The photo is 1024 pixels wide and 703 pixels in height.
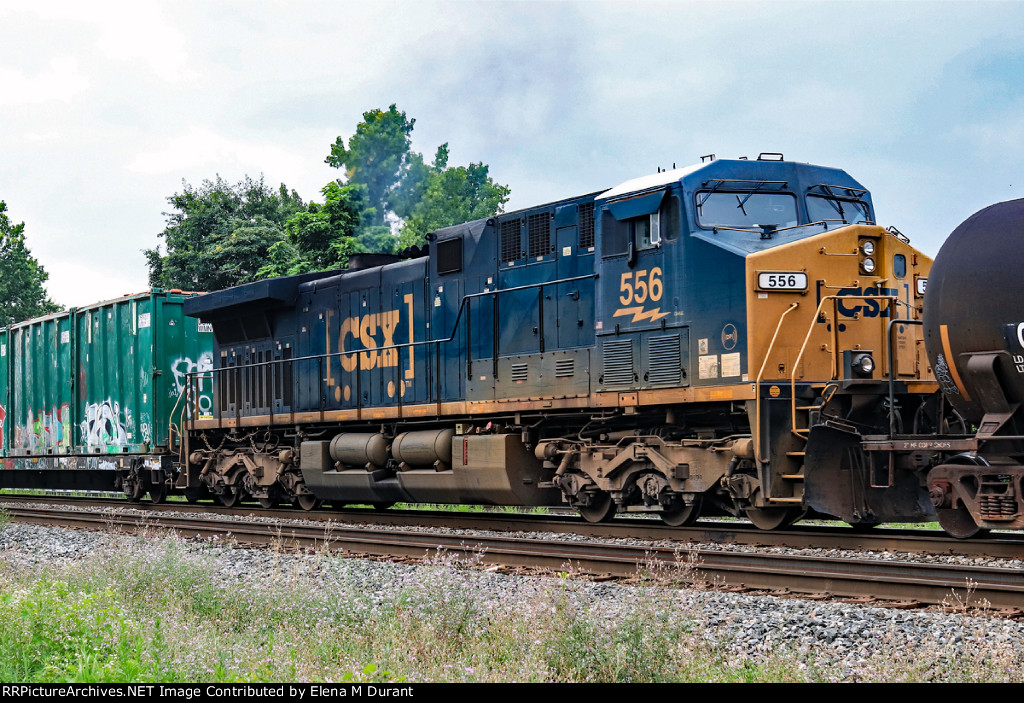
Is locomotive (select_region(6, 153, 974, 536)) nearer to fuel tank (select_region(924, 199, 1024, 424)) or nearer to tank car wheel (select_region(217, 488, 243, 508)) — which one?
fuel tank (select_region(924, 199, 1024, 424))

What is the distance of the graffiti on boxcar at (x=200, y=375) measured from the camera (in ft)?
64.1

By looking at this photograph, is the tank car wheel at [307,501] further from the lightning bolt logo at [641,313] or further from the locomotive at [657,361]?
the lightning bolt logo at [641,313]

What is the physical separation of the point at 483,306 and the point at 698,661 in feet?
27.5

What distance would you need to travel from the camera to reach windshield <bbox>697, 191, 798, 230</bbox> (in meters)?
11.1

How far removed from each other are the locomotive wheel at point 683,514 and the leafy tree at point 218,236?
28010 millimetres

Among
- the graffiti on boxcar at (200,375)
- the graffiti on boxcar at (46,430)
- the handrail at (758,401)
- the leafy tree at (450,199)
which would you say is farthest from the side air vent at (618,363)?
the leafy tree at (450,199)

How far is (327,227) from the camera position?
33.2m

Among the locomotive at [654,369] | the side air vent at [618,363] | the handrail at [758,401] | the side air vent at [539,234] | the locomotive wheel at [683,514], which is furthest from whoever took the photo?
the side air vent at [539,234]

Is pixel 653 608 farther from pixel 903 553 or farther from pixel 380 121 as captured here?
pixel 380 121

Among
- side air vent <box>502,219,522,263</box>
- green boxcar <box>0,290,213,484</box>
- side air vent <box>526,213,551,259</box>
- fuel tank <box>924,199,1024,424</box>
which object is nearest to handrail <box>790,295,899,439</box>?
fuel tank <box>924,199,1024,424</box>

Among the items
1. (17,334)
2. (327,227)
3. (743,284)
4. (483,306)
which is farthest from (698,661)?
(327,227)

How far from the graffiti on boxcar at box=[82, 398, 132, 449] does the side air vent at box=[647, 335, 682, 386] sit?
1229 cm

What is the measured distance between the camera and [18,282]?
51.7 meters

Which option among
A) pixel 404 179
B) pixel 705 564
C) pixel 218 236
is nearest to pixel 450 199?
pixel 404 179
